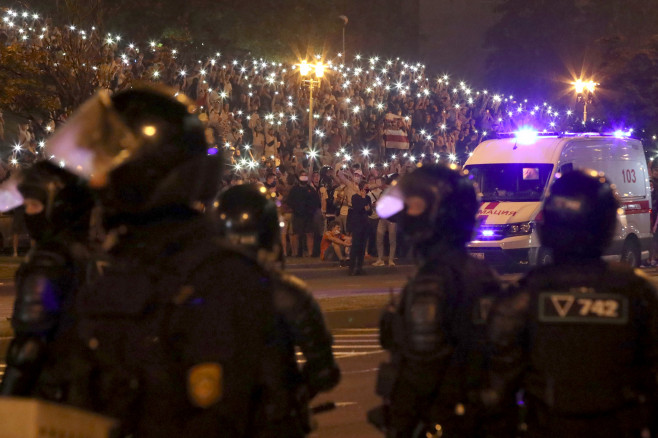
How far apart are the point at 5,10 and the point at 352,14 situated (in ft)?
131

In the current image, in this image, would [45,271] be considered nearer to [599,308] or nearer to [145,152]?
[145,152]

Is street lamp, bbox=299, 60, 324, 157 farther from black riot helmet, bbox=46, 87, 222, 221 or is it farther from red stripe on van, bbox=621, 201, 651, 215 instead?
black riot helmet, bbox=46, 87, 222, 221

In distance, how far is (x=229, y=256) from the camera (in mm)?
2502

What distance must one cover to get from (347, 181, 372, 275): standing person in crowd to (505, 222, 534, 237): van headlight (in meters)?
2.97

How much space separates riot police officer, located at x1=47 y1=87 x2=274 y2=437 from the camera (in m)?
2.43

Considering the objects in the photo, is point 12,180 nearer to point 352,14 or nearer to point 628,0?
point 352,14

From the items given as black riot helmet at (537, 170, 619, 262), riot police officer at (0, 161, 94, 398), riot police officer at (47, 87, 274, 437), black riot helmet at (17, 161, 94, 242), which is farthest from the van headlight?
riot police officer at (47, 87, 274, 437)

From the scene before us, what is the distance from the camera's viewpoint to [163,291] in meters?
2.47

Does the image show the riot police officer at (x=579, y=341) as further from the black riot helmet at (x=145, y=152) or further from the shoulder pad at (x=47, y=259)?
the shoulder pad at (x=47, y=259)

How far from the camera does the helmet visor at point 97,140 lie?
104 inches

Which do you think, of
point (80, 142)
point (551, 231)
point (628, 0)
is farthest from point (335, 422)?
point (628, 0)

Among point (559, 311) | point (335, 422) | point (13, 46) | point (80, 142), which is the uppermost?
point (13, 46)

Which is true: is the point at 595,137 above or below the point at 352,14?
below

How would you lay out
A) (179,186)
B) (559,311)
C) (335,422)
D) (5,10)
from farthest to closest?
(5,10)
(335,422)
(559,311)
(179,186)
